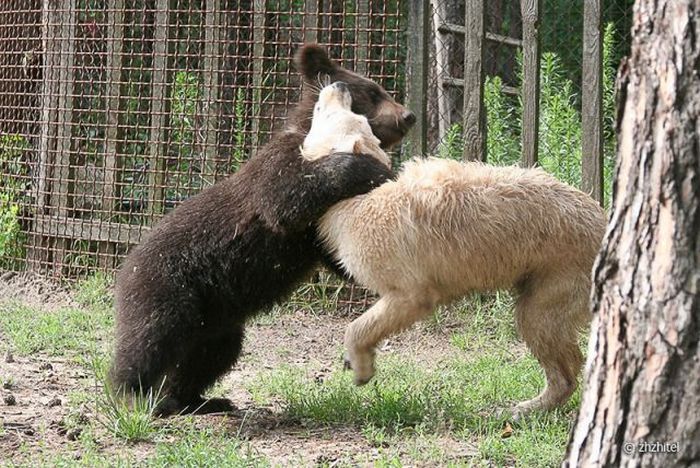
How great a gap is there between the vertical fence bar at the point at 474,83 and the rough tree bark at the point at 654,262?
4.60 meters

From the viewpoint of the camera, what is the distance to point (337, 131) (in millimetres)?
5809

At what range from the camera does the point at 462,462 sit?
461 centimetres

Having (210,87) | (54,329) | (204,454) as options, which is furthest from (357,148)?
(210,87)

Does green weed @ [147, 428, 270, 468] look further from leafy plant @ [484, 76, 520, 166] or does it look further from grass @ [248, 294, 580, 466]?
leafy plant @ [484, 76, 520, 166]

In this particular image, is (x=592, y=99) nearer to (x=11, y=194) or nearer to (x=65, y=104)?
(x=65, y=104)

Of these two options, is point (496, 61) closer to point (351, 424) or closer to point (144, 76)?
point (144, 76)

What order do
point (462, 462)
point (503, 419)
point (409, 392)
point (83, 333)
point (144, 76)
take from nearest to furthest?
point (462, 462), point (503, 419), point (409, 392), point (83, 333), point (144, 76)

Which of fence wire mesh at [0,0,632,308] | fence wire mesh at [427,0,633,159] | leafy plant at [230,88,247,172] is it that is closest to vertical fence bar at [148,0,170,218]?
fence wire mesh at [0,0,632,308]

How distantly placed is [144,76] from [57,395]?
434 centimetres

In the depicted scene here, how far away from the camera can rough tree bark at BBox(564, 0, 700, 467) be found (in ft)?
9.63

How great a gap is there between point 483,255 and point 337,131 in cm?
106

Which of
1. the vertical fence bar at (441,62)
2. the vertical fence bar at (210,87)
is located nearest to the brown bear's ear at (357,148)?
the vertical fence bar at (210,87)

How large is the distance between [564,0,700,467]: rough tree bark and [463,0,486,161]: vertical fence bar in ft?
15.1

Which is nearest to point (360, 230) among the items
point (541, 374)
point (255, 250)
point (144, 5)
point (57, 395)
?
point (255, 250)
